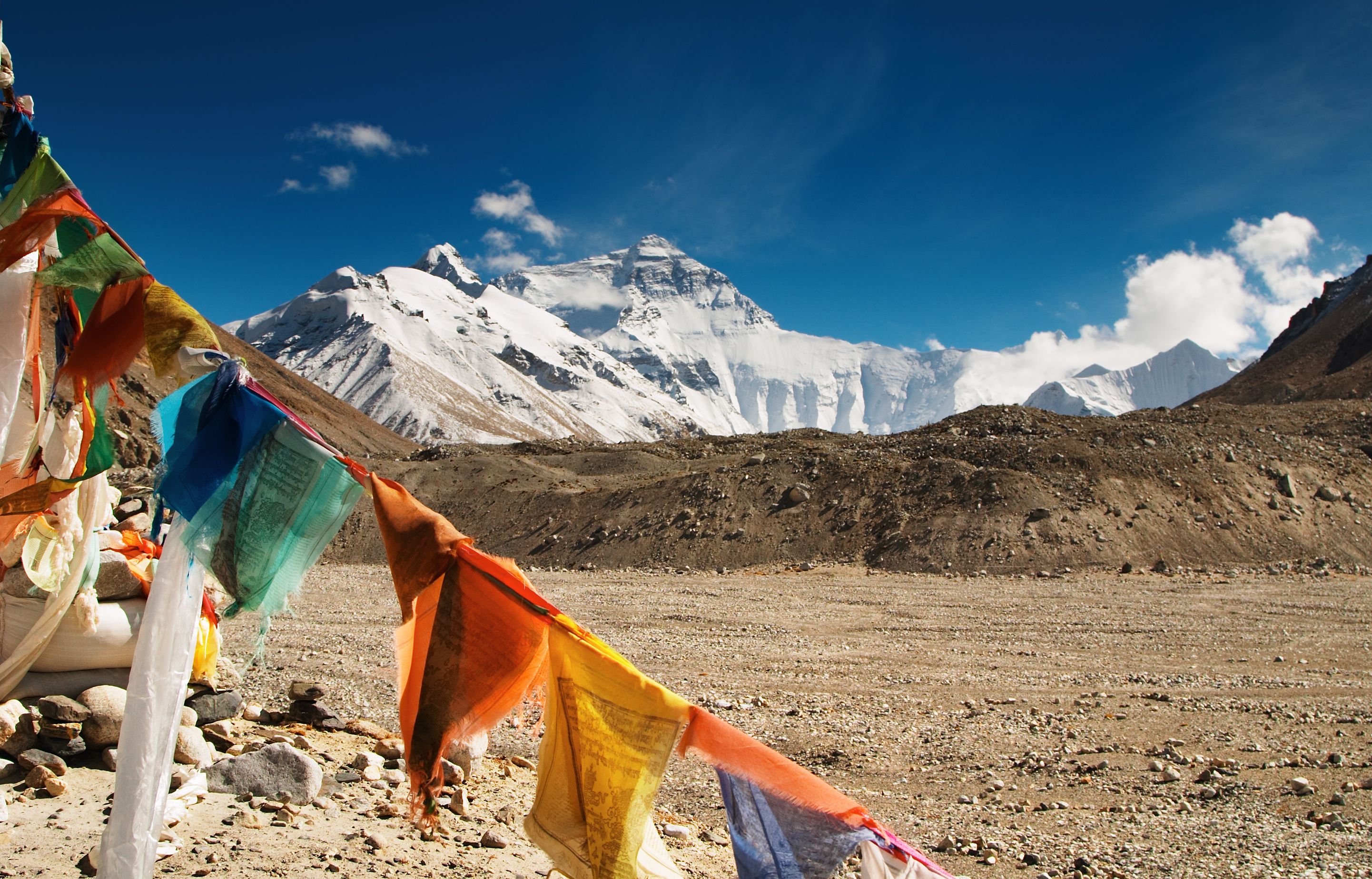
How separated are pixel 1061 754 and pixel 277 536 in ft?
27.3

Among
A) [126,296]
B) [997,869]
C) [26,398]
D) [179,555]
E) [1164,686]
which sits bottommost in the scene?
[997,869]

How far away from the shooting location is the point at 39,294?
14.7 ft

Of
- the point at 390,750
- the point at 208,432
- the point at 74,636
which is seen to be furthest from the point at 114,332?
the point at 390,750

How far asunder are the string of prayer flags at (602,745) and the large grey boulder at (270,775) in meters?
3.14

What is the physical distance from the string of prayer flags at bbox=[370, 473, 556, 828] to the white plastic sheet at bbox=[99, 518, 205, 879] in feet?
3.27

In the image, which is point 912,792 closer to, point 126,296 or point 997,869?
point 997,869

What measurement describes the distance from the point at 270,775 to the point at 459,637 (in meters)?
3.36

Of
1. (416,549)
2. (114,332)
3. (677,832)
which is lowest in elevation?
(677,832)

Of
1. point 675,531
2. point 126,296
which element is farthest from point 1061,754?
point 675,531

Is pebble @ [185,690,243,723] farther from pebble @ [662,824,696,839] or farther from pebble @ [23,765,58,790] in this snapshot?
pebble @ [662,824,696,839]

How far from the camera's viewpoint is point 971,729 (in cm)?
999

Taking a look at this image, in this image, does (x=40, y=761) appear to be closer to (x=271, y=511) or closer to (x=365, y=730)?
(x=365, y=730)

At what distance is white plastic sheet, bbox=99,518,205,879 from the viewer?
11.9 ft

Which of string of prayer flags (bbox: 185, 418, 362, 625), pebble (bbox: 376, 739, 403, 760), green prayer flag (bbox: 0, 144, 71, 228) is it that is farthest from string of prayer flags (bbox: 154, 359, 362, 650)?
pebble (bbox: 376, 739, 403, 760)
